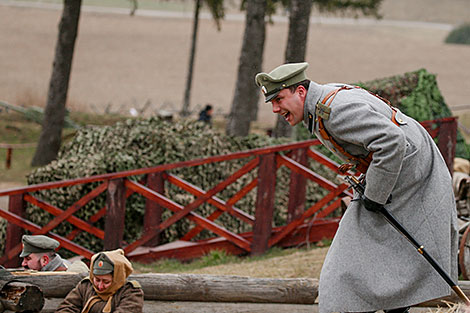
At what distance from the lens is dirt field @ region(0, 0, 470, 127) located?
37156mm

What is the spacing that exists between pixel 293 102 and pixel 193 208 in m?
4.83

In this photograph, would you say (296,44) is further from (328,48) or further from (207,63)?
(328,48)

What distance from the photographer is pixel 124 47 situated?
51.6 m

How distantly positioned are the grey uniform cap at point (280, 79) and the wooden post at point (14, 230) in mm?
5102

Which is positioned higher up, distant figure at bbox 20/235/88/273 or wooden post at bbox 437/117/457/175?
wooden post at bbox 437/117/457/175

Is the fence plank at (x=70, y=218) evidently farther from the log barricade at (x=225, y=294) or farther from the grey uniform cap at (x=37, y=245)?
the log barricade at (x=225, y=294)

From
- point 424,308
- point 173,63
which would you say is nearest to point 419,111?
point 424,308

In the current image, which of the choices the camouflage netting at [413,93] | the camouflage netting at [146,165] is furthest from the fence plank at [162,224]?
the camouflage netting at [413,93]

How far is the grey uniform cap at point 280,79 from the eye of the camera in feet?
13.9

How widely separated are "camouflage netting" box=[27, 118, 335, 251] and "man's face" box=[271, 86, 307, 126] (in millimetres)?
5217

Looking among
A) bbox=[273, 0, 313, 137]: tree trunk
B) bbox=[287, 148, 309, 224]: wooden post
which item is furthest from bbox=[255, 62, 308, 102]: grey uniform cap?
bbox=[273, 0, 313, 137]: tree trunk

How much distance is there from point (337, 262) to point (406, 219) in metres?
0.43

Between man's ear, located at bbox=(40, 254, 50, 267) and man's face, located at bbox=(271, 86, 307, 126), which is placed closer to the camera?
man's face, located at bbox=(271, 86, 307, 126)

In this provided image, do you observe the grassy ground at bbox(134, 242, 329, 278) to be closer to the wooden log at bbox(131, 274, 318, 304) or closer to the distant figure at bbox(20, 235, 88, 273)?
the wooden log at bbox(131, 274, 318, 304)
